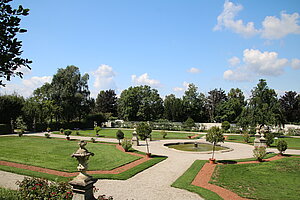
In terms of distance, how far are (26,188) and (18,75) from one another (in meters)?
4.66

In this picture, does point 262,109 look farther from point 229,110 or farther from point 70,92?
point 70,92

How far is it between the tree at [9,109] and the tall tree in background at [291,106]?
176ft

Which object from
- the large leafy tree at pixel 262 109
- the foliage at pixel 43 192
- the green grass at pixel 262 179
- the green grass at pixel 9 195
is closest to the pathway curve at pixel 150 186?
the green grass at pixel 262 179

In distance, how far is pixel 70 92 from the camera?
46.7m

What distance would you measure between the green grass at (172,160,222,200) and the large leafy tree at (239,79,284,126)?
24.3 meters

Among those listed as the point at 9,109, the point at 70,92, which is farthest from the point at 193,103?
the point at 9,109

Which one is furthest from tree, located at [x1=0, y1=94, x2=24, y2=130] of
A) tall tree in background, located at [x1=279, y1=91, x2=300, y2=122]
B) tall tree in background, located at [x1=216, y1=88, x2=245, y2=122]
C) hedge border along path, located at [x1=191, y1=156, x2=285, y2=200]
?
tall tree in background, located at [x1=279, y1=91, x2=300, y2=122]

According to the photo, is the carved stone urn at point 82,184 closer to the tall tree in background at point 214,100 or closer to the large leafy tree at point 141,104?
the large leafy tree at point 141,104

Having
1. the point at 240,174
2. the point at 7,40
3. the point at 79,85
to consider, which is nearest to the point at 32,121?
the point at 79,85

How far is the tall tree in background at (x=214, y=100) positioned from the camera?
63500mm

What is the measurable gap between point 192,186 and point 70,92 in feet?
133

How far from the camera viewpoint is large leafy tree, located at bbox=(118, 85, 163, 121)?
5962 centimetres

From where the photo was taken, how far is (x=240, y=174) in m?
13.5

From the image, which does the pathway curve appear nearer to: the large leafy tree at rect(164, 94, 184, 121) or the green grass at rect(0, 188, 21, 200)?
the green grass at rect(0, 188, 21, 200)
